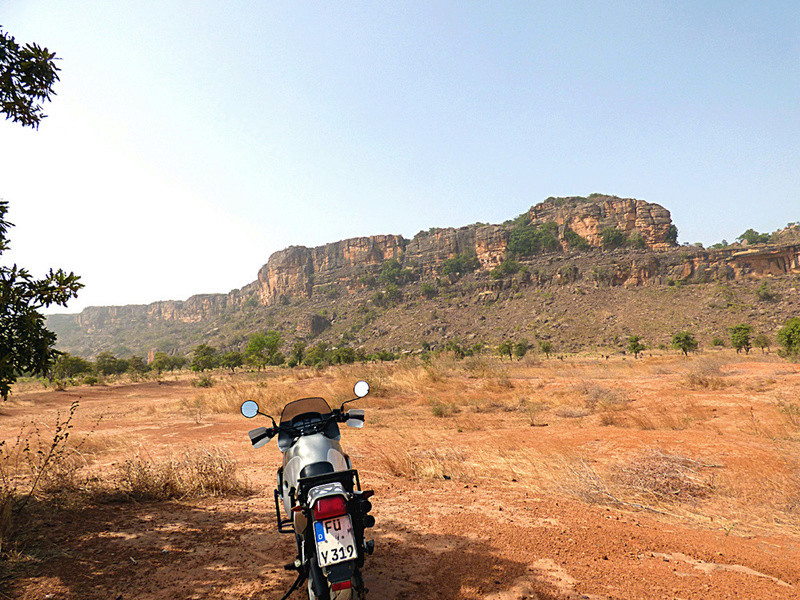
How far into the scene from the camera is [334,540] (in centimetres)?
234

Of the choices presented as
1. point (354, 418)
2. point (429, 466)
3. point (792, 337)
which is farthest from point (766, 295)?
point (354, 418)

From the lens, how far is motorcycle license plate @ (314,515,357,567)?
2.29 metres

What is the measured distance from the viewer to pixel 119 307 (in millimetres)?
181000

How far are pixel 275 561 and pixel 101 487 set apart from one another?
346cm

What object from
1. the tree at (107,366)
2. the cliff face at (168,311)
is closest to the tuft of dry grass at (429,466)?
the tree at (107,366)

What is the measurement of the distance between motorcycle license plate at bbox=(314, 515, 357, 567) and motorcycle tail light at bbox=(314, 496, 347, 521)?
0.05 metres

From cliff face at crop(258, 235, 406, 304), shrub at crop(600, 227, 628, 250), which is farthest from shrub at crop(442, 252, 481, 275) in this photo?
shrub at crop(600, 227, 628, 250)

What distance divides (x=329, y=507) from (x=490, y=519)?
291 centimetres

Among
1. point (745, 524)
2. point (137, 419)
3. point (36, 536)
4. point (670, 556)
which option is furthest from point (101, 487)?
point (137, 419)

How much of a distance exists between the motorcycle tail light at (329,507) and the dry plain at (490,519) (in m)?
1.39

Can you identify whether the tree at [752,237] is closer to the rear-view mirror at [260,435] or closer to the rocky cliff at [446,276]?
the rocky cliff at [446,276]

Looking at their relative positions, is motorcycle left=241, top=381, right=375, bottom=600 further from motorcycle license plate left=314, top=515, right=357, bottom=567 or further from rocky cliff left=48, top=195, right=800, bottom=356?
rocky cliff left=48, top=195, right=800, bottom=356

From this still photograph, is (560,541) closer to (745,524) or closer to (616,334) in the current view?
(745,524)

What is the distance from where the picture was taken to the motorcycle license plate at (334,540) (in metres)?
2.29
